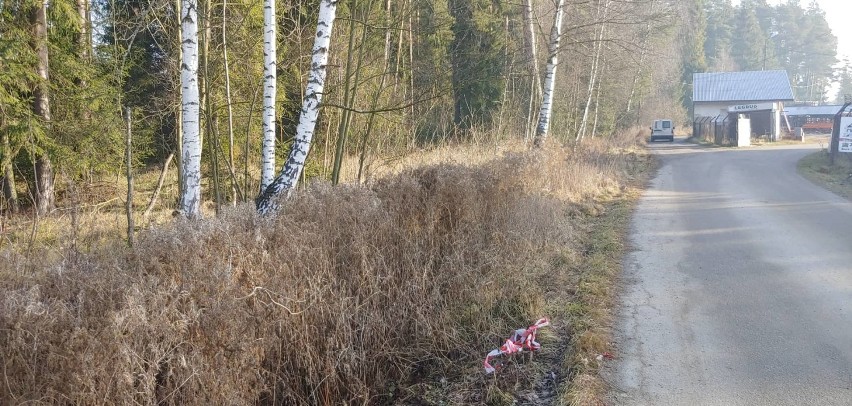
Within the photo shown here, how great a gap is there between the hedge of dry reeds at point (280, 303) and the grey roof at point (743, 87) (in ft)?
144

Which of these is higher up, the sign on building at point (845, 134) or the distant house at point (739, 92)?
the distant house at point (739, 92)

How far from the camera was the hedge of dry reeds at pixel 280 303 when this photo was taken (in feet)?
10.9

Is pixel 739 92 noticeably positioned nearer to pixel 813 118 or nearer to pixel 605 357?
pixel 813 118

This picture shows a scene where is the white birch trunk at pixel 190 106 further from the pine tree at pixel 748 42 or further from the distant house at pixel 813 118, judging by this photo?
the pine tree at pixel 748 42

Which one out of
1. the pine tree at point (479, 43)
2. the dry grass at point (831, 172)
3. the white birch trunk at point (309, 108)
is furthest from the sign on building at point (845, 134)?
the white birch trunk at point (309, 108)

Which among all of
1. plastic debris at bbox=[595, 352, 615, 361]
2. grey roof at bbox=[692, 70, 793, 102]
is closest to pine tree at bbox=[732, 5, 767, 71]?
grey roof at bbox=[692, 70, 793, 102]

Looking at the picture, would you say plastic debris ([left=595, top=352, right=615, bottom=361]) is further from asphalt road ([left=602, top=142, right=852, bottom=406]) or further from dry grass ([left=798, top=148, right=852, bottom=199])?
dry grass ([left=798, top=148, right=852, bottom=199])

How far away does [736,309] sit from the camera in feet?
18.7

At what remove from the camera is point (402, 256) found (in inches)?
221

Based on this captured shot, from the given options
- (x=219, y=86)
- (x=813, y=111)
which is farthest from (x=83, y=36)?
(x=813, y=111)

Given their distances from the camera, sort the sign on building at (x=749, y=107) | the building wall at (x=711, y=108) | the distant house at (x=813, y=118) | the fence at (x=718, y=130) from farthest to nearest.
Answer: the distant house at (x=813, y=118)
the building wall at (x=711, y=108)
the sign on building at (x=749, y=107)
the fence at (x=718, y=130)

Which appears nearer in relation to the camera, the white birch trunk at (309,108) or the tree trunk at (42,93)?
the white birch trunk at (309,108)

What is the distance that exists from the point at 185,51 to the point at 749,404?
718 cm

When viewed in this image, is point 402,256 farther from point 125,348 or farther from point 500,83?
point 500,83
